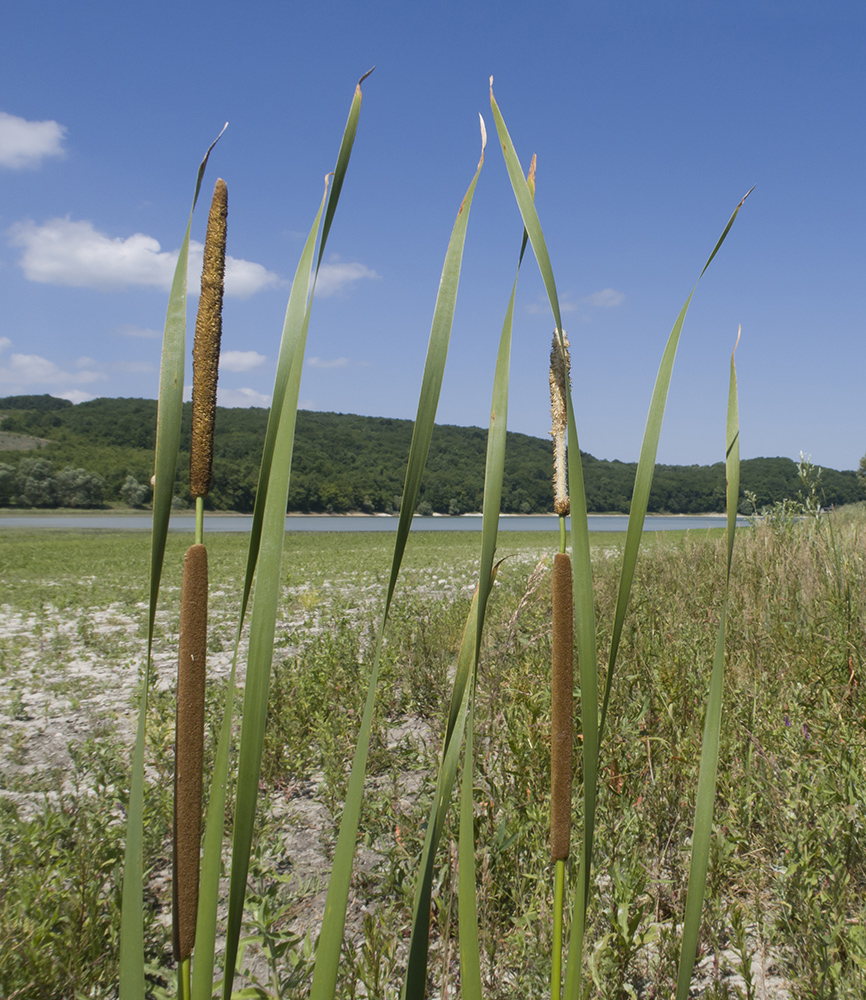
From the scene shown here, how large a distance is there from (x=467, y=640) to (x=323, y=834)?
7.51 ft

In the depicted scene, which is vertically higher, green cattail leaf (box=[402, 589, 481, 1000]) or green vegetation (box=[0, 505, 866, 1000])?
green cattail leaf (box=[402, 589, 481, 1000])

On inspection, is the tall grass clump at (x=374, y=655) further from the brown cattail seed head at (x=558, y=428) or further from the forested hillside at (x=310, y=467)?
the forested hillside at (x=310, y=467)

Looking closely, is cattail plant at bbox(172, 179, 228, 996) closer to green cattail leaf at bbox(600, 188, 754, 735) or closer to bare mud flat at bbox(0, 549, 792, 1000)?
green cattail leaf at bbox(600, 188, 754, 735)

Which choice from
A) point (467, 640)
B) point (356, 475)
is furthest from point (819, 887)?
point (356, 475)

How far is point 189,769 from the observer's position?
584 mm

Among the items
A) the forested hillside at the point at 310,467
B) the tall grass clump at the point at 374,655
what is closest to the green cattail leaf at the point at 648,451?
the tall grass clump at the point at 374,655

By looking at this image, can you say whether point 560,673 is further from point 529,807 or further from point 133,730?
point 133,730

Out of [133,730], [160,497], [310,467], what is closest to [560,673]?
[160,497]

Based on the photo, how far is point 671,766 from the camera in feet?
8.01

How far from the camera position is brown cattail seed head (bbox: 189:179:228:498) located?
62 centimetres

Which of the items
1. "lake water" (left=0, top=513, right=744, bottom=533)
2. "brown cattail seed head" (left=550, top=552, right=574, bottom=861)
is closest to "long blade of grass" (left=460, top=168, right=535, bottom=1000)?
"brown cattail seed head" (left=550, top=552, right=574, bottom=861)

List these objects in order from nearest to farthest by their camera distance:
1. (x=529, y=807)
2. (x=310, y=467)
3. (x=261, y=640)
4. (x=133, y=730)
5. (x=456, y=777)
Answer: (x=261, y=640), (x=456, y=777), (x=529, y=807), (x=133, y=730), (x=310, y=467)

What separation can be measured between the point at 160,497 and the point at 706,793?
0.60 meters

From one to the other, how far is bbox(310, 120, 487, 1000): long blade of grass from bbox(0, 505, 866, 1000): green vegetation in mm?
389
